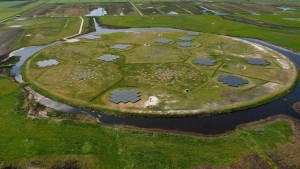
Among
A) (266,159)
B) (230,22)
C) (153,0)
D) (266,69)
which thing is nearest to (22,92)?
(266,159)

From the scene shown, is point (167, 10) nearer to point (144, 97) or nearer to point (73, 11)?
point (73, 11)

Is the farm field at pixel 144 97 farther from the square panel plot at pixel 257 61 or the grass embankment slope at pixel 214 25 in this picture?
the square panel plot at pixel 257 61

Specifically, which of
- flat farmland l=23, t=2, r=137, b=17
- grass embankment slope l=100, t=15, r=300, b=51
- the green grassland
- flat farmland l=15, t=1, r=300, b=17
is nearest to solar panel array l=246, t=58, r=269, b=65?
grass embankment slope l=100, t=15, r=300, b=51

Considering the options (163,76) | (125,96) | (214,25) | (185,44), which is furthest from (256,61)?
(214,25)

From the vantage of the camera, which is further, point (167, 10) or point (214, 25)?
point (167, 10)

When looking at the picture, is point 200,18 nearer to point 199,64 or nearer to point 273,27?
point 273,27

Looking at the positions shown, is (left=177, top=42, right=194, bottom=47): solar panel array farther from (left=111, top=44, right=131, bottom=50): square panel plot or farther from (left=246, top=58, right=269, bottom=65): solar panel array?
(left=246, top=58, right=269, bottom=65): solar panel array

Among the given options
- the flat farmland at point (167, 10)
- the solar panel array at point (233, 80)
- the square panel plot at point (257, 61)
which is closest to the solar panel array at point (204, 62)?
the solar panel array at point (233, 80)
